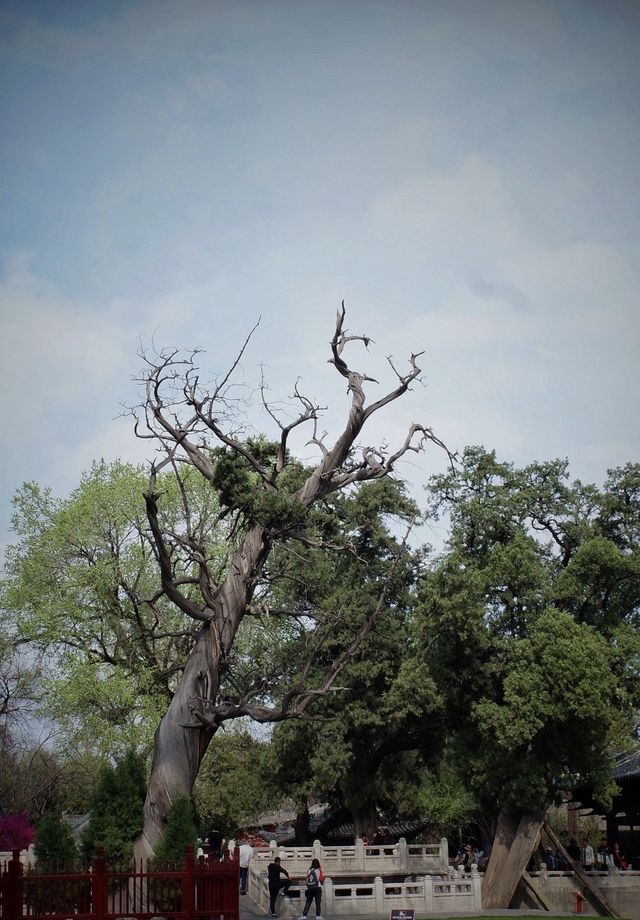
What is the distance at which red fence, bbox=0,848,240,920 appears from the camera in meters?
13.6

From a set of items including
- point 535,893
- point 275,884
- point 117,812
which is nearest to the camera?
point 117,812

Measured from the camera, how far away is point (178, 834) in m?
16.1

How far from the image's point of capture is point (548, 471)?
110 feet

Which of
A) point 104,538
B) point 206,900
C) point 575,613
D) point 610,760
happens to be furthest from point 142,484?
point 206,900

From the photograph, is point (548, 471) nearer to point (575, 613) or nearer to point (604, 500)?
point (604, 500)

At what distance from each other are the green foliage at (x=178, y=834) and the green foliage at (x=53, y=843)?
1.35 meters

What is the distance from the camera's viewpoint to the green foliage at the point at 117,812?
1677 centimetres

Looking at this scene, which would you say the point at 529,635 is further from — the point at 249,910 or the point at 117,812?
the point at 117,812

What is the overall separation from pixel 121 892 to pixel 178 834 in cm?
194

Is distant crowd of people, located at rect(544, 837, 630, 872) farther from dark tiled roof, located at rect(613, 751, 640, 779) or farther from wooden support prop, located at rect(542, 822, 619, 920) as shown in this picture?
dark tiled roof, located at rect(613, 751, 640, 779)

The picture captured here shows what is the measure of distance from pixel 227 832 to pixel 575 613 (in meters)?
21.7

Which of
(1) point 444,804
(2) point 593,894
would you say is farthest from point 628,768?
(1) point 444,804

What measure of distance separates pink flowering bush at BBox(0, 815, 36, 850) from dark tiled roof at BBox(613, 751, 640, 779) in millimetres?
18289

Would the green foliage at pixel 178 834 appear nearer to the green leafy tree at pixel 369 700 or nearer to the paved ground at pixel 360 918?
the paved ground at pixel 360 918
